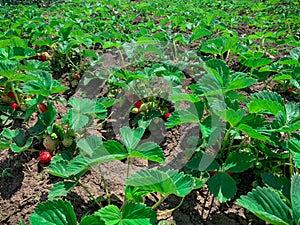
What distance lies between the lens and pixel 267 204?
1.15m

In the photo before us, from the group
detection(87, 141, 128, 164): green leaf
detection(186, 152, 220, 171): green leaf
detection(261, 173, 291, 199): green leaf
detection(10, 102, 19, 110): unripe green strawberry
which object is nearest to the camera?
detection(87, 141, 128, 164): green leaf

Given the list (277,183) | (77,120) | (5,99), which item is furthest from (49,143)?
(277,183)

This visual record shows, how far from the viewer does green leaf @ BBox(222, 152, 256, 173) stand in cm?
158

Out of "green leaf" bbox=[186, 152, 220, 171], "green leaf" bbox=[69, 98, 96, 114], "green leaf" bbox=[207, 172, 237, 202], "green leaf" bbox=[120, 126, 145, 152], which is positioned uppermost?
"green leaf" bbox=[120, 126, 145, 152]

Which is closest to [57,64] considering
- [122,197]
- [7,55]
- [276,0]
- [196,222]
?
[7,55]

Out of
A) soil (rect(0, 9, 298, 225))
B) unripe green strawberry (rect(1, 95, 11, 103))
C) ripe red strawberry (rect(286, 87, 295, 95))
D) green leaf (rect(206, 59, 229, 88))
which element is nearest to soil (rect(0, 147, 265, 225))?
soil (rect(0, 9, 298, 225))

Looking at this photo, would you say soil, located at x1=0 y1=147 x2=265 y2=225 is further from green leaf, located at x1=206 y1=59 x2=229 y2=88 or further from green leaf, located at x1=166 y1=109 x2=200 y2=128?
green leaf, located at x1=206 y1=59 x2=229 y2=88

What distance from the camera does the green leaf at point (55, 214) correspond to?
119cm

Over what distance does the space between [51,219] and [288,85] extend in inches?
87.8

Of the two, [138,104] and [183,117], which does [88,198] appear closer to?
[183,117]

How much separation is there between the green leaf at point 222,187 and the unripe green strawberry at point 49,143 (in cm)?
104

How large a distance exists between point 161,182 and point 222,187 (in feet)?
1.42

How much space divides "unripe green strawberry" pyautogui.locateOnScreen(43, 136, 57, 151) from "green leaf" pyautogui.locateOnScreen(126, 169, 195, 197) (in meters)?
0.89

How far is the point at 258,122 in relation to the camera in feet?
5.17
